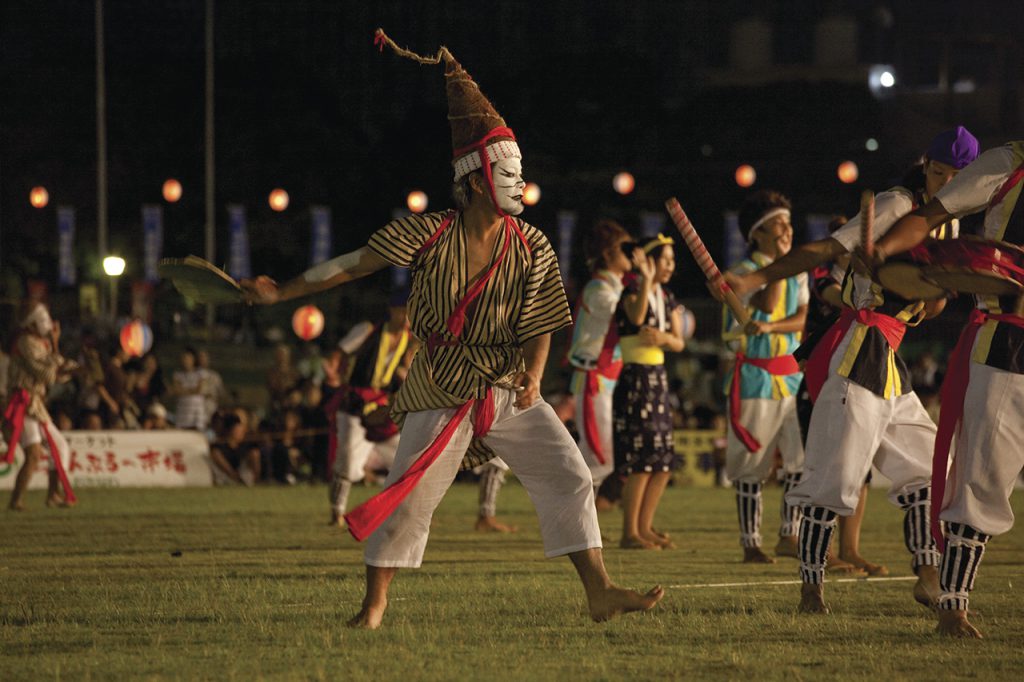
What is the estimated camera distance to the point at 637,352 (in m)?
12.9

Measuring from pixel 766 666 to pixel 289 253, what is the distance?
46597mm

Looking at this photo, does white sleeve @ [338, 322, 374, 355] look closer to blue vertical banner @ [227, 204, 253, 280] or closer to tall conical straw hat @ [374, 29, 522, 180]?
tall conical straw hat @ [374, 29, 522, 180]

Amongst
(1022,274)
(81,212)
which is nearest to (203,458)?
(1022,274)

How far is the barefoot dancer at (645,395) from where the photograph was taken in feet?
41.6

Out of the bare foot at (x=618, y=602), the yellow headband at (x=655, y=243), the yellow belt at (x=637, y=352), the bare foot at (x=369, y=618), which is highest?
the yellow headband at (x=655, y=243)

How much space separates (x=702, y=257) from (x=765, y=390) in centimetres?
420

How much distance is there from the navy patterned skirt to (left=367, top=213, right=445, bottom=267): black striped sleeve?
16.9 feet

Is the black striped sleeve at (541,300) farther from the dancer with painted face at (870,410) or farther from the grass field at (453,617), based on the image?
the dancer with painted face at (870,410)

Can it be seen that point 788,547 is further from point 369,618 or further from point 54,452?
point 54,452

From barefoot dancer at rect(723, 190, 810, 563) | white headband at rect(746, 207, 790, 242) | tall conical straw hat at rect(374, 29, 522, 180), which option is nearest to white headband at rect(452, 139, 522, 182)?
tall conical straw hat at rect(374, 29, 522, 180)

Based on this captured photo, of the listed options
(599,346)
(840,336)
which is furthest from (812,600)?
(599,346)

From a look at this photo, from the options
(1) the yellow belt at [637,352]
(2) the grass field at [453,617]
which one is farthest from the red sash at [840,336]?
(1) the yellow belt at [637,352]

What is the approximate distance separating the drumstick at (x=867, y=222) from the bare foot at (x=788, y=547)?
5063 mm

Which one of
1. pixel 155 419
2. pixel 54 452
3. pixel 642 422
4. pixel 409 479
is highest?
pixel 642 422
